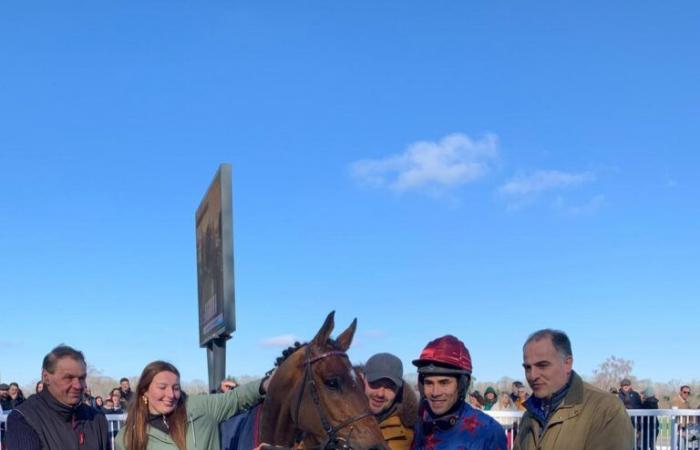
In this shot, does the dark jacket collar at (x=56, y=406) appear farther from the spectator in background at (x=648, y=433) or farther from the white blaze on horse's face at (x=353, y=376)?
the spectator in background at (x=648, y=433)

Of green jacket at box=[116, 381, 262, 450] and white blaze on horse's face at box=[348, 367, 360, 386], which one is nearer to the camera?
green jacket at box=[116, 381, 262, 450]

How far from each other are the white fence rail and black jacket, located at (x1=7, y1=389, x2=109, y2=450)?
5.92m

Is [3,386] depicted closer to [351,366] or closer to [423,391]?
[351,366]

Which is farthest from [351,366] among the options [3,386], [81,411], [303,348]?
[3,386]

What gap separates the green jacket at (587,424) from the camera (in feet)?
10.2

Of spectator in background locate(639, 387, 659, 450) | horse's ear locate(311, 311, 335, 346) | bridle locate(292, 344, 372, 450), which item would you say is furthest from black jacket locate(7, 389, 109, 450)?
spectator in background locate(639, 387, 659, 450)

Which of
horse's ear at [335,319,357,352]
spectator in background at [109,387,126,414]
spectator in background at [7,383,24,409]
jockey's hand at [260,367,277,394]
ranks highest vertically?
horse's ear at [335,319,357,352]

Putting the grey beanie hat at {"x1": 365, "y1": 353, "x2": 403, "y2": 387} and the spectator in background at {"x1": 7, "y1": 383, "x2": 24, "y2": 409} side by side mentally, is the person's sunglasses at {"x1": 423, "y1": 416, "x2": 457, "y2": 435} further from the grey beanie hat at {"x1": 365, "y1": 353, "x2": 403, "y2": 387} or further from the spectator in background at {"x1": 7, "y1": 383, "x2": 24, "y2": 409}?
the spectator in background at {"x1": 7, "y1": 383, "x2": 24, "y2": 409}

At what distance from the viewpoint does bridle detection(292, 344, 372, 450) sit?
141 inches

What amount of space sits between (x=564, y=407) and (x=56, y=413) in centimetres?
248

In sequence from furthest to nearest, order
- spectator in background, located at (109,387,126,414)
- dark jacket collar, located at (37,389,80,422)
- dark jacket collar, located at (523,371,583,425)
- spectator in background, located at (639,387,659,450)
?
spectator in background, located at (109,387,126,414)
spectator in background, located at (639,387,659,450)
dark jacket collar, located at (37,389,80,422)
dark jacket collar, located at (523,371,583,425)

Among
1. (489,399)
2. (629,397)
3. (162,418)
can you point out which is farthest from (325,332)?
(629,397)

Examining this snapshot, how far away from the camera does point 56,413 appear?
3.68 metres

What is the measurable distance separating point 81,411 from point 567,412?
97.1 inches
